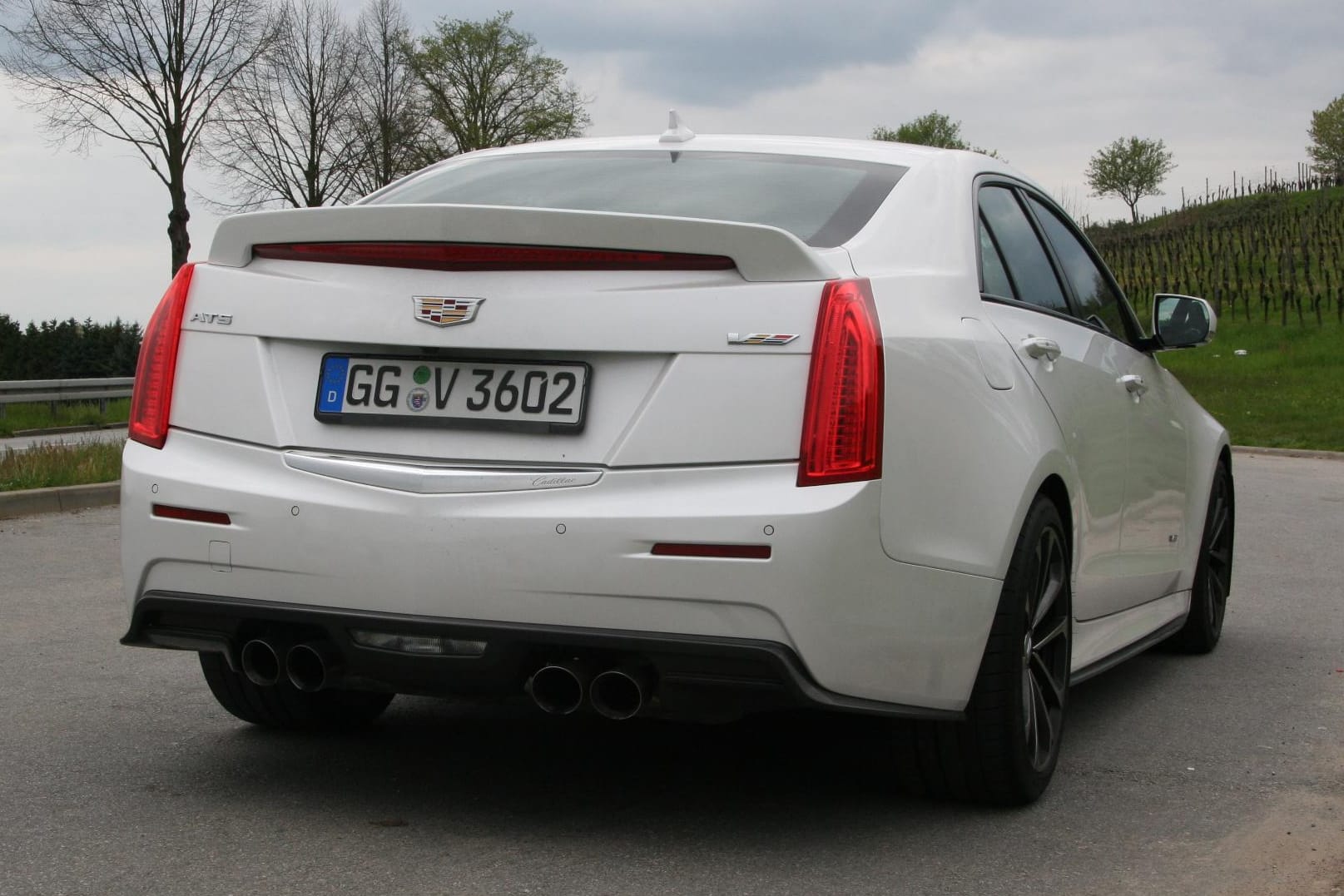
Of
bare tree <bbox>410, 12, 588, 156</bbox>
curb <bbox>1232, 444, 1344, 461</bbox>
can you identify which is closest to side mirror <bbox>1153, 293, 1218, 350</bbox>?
curb <bbox>1232, 444, 1344, 461</bbox>

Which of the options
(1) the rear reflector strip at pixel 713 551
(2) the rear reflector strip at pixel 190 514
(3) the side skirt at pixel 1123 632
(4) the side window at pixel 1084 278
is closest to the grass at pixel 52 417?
(3) the side skirt at pixel 1123 632

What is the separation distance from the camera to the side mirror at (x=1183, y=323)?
19.2ft

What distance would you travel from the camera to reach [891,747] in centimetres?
416

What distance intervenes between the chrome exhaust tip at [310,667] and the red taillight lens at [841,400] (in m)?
1.17

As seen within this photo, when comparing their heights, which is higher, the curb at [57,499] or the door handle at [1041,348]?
the door handle at [1041,348]

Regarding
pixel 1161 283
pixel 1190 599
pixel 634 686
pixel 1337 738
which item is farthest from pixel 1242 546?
pixel 1161 283

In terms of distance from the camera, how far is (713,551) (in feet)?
11.3

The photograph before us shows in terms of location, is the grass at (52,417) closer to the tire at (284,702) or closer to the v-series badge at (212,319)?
the tire at (284,702)

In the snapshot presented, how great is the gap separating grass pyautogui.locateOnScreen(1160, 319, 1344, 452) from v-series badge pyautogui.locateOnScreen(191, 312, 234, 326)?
2027 cm

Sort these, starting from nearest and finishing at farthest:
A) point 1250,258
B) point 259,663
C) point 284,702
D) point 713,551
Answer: point 713,551, point 259,663, point 284,702, point 1250,258

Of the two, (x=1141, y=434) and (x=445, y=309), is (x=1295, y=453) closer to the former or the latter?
(x=1141, y=434)

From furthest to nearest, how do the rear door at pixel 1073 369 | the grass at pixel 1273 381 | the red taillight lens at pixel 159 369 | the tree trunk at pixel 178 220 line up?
the tree trunk at pixel 178 220
the grass at pixel 1273 381
the rear door at pixel 1073 369
the red taillight lens at pixel 159 369

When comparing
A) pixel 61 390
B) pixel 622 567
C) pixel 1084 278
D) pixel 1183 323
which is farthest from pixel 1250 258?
pixel 622 567

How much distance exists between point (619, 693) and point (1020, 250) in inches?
78.0
